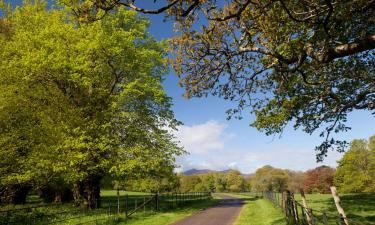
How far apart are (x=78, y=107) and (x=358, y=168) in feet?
304

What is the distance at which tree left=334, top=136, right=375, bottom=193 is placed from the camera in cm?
9644

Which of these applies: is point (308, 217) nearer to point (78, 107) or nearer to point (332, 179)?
point (78, 107)

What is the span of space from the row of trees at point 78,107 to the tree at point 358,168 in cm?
7655

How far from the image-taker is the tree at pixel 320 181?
422 feet

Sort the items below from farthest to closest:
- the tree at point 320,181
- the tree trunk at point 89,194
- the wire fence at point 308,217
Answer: the tree at point 320,181 → the tree trunk at point 89,194 → the wire fence at point 308,217

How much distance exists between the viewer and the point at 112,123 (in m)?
32.5

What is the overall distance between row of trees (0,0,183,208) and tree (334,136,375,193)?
76.5m

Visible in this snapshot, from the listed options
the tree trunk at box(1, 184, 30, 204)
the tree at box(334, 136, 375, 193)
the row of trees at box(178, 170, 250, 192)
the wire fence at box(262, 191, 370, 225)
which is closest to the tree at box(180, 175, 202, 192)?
the row of trees at box(178, 170, 250, 192)

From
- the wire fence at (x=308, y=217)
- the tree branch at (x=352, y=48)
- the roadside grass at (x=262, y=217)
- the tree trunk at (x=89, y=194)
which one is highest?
the tree branch at (x=352, y=48)

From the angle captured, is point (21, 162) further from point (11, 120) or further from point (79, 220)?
point (79, 220)

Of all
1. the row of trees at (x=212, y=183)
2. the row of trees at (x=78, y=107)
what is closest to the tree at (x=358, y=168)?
the row of trees at (x=212, y=183)

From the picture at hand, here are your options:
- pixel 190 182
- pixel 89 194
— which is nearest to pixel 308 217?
pixel 89 194

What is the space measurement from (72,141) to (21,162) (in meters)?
4.43

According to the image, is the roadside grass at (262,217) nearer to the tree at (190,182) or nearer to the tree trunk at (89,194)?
the tree trunk at (89,194)
